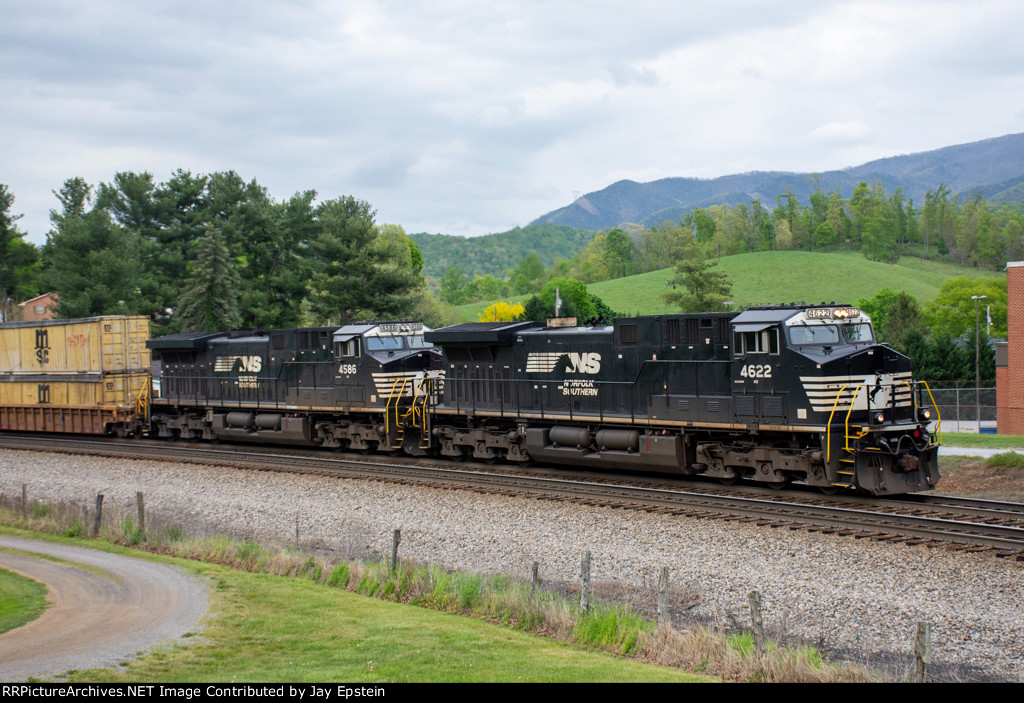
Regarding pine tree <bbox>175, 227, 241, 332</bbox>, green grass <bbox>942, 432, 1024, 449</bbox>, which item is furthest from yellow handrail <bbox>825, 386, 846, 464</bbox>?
pine tree <bbox>175, 227, 241, 332</bbox>

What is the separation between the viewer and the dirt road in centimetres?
791

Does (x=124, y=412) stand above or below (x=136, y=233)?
below

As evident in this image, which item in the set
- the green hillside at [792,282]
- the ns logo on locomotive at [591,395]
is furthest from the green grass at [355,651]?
the green hillside at [792,282]

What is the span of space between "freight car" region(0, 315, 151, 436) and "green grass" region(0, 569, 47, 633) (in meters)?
18.5

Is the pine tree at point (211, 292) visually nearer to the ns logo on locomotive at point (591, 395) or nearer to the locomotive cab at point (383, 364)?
the ns logo on locomotive at point (591, 395)

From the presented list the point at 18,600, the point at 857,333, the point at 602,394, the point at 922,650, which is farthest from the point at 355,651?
the point at 857,333

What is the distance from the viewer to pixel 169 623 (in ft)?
30.4

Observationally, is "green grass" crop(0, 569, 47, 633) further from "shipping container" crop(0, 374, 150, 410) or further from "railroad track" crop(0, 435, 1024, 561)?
"shipping container" crop(0, 374, 150, 410)

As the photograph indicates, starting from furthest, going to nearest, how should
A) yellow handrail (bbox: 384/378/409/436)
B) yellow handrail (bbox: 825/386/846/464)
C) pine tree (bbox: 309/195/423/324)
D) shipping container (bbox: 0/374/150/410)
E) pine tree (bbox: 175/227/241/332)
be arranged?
pine tree (bbox: 175/227/241/332) < pine tree (bbox: 309/195/423/324) < shipping container (bbox: 0/374/150/410) < yellow handrail (bbox: 384/378/409/436) < yellow handrail (bbox: 825/386/846/464)

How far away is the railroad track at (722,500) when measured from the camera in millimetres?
12578

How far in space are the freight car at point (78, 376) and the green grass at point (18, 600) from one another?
60.8ft
